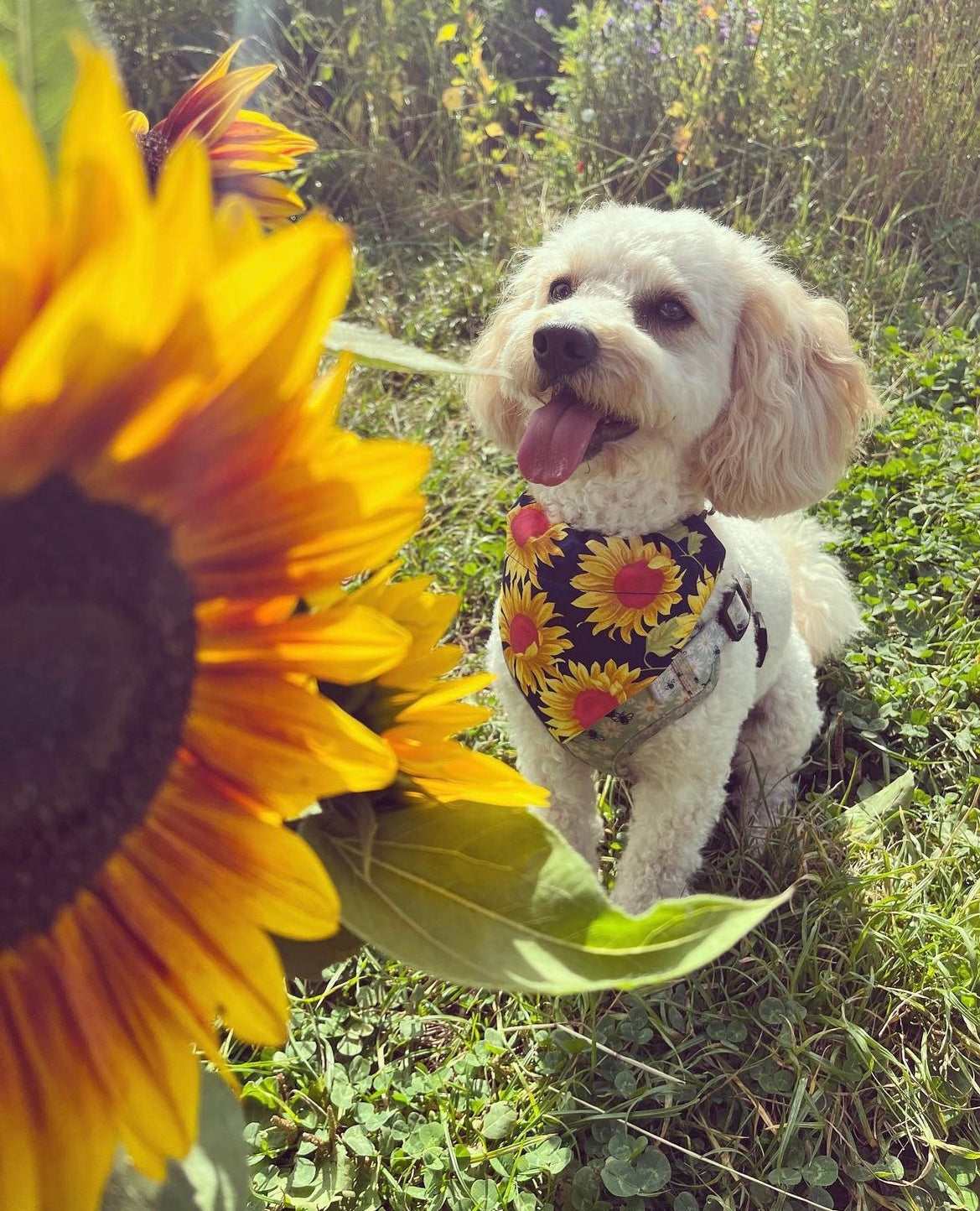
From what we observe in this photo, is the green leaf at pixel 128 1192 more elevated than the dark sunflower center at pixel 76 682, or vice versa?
the dark sunflower center at pixel 76 682

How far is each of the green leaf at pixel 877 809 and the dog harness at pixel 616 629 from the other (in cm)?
57

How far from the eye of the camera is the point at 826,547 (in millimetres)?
2264

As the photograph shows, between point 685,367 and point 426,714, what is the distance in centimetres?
126

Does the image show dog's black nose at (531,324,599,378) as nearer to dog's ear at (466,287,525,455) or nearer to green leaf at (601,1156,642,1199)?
dog's ear at (466,287,525,455)

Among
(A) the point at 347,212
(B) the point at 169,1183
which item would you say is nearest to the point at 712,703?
(B) the point at 169,1183

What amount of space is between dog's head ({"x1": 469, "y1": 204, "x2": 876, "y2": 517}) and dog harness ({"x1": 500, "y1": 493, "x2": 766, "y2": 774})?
0.44 feet

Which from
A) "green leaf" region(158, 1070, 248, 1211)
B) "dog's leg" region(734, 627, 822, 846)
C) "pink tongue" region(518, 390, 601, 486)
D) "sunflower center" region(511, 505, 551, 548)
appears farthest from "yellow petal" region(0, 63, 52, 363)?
"dog's leg" region(734, 627, 822, 846)

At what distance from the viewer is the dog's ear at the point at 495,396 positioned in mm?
1606

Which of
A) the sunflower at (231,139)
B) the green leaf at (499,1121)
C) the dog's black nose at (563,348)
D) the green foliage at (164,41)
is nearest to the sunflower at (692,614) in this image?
the dog's black nose at (563,348)

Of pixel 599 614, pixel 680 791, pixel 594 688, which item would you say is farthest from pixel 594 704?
pixel 680 791

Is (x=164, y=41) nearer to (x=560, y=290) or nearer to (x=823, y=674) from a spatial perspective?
(x=560, y=290)

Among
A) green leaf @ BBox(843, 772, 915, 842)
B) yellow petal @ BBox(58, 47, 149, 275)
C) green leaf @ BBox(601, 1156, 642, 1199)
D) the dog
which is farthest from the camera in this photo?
green leaf @ BBox(843, 772, 915, 842)

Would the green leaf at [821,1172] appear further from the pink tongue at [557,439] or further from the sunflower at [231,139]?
Answer: the sunflower at [231,139]

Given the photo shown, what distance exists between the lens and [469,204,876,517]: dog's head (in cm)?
134
